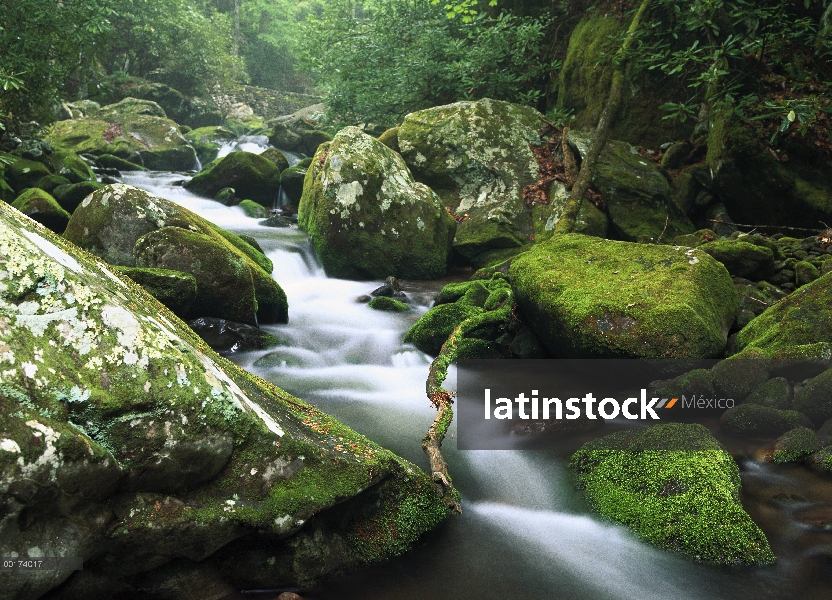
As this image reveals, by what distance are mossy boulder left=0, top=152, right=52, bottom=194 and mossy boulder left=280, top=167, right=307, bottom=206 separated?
5.07m

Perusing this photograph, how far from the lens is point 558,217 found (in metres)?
10.5

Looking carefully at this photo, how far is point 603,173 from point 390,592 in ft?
30.9

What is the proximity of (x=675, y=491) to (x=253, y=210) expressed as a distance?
443 inches

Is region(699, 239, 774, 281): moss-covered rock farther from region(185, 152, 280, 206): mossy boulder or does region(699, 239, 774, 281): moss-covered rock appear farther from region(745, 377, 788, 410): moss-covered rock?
region(185, 152, 280, 206): mossy boulder

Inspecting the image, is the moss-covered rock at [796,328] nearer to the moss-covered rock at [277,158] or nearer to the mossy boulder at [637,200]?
the mossy boulder at [637,200]

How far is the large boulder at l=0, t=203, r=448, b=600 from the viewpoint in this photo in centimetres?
214

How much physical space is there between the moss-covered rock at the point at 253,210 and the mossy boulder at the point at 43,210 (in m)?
4.39

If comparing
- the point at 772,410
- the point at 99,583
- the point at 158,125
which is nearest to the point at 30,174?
the point at 158,125

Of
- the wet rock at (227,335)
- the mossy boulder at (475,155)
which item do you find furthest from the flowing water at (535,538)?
the mossy boulder at (475,155)

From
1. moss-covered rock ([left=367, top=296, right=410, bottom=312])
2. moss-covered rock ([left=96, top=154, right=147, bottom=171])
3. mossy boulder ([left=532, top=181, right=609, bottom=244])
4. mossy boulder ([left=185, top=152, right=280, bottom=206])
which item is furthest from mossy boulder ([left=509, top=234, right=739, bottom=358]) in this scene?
moss-covered rock ([left=96, top=154, right=147, bottom=171])

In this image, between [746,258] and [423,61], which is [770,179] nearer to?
[746,258]

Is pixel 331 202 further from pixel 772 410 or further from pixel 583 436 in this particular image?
pixel 772 410

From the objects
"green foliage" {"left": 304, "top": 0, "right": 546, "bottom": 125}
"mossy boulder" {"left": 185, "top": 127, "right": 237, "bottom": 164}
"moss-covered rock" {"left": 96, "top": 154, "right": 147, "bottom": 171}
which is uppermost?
"green foliage" {"left": 304, "top": 0, "right": 546, "bottom": 125}

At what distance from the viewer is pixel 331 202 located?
9656 millimetres
